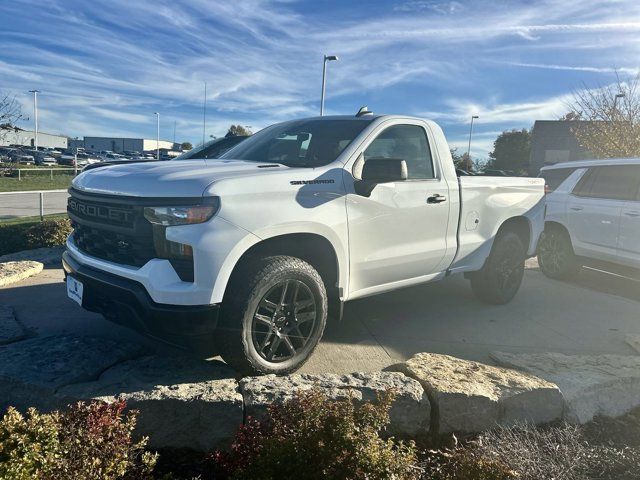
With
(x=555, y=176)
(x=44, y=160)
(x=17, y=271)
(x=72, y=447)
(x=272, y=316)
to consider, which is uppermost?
(x=555, y=176)

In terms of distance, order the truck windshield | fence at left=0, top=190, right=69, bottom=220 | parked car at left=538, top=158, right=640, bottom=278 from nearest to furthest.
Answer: the truck windshield
parked car at left=538, top=158, right=640, bottom=278
fence at left=0, top=190, right=69, bottom=220

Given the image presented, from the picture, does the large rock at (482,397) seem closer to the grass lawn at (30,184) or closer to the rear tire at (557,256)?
the rear tire at (557,256)

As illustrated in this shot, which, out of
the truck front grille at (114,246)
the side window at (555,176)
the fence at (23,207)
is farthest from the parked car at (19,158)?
the truck front grille at (114,246)

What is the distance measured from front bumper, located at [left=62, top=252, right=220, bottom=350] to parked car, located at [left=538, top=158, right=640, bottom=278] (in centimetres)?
605

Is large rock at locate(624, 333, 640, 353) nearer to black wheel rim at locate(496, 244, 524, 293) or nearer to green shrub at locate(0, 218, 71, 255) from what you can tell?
black wheel rim at locate(496, 244, 524, 293)

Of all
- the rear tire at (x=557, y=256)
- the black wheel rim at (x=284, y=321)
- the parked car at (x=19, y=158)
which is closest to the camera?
the black wheel rim at (x=284, y=321)

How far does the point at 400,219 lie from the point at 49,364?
276cm

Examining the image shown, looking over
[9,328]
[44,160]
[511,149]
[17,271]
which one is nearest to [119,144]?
[44,160]

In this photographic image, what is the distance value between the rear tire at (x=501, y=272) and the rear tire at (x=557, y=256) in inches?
84.3

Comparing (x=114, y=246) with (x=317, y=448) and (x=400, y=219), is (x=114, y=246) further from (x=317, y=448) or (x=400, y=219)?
(x=400, y=219)

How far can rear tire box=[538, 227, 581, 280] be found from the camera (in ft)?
24.9

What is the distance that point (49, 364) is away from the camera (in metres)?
3.24

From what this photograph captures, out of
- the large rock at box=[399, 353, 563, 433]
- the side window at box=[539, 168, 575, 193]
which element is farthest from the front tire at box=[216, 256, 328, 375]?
the side window at box=[539, 168, 575, 193]

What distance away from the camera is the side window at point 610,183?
692 cm
